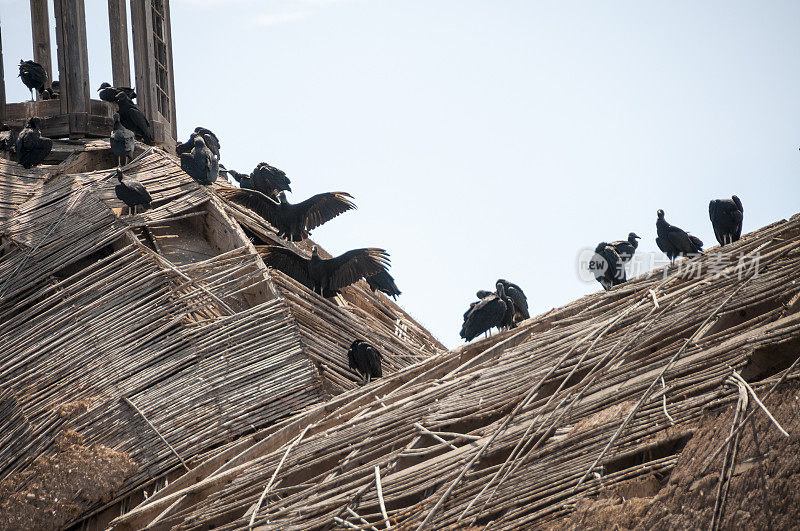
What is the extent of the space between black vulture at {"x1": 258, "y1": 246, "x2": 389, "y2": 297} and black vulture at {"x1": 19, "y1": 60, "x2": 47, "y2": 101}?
20.1 feet

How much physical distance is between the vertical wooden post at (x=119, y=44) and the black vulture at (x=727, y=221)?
27.8ft

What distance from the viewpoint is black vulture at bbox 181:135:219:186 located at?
10719 millimetres

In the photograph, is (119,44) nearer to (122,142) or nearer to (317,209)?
(122,142)

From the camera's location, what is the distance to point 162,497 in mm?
6289

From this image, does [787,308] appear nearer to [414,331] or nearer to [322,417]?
[322,417]

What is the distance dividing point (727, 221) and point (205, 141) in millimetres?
7160

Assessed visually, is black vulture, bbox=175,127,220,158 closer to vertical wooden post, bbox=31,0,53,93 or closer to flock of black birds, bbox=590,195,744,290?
vertical wooden post, bbox=31,0,53,93

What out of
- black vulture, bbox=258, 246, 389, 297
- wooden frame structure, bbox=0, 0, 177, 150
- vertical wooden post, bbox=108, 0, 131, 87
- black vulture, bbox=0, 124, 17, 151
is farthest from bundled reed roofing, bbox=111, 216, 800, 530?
vertical wooden post, bbox=108, 0, 131, 87

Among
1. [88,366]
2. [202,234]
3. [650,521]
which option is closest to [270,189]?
[202,234]

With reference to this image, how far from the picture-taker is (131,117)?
1233 cm

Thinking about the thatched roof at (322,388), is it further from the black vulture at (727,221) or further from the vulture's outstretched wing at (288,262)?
the black vulture at (727,221)

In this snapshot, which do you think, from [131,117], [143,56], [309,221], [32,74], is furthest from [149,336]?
[32,74]

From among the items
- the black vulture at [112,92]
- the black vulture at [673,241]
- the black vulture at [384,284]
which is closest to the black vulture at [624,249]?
the black vulture at [673,241]

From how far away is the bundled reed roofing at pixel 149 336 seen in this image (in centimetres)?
722
